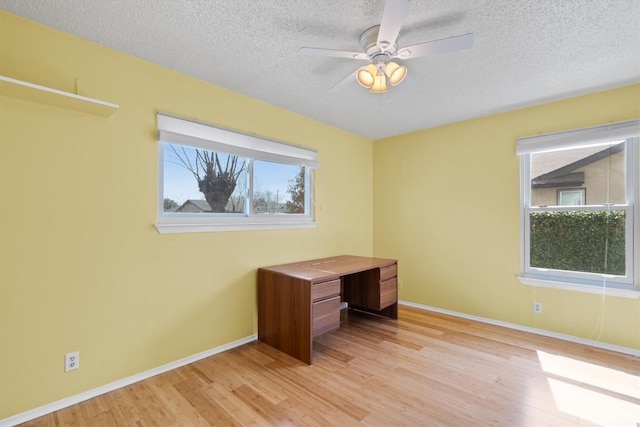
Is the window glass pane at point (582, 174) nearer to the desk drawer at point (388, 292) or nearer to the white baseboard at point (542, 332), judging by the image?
the white baseboard at point (542, 332)

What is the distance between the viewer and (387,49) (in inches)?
70.4

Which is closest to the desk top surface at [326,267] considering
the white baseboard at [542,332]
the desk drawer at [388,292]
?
the desk drawer at [388,292]

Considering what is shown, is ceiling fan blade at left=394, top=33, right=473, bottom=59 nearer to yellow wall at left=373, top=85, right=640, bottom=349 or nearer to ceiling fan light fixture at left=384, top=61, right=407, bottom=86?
ceiling fan light fixture at left=384, top=61, right=407, bottom=86

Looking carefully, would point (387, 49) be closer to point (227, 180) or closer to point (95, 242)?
point (227, 180)

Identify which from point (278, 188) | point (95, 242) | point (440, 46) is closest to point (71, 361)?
point (95, 242)

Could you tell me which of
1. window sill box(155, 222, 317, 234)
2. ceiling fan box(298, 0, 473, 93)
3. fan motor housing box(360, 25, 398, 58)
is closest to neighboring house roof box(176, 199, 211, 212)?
window sill box(155, 222, 317, 234)

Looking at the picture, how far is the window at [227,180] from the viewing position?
93.8 inches

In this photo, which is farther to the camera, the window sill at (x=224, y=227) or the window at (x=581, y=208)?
the window at (x=581, y=208)

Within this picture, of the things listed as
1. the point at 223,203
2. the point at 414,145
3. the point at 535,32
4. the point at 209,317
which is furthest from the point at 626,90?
the point at 209,317

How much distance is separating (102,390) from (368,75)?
2.87 meters

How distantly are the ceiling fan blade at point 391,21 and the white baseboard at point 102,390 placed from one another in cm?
274

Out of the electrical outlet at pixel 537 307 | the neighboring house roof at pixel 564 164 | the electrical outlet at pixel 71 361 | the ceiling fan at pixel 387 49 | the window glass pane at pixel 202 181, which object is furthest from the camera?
the electrical outlet at pixel 537 307

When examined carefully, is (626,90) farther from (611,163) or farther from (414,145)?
(414,145)

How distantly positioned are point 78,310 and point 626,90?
4766 millimetres
